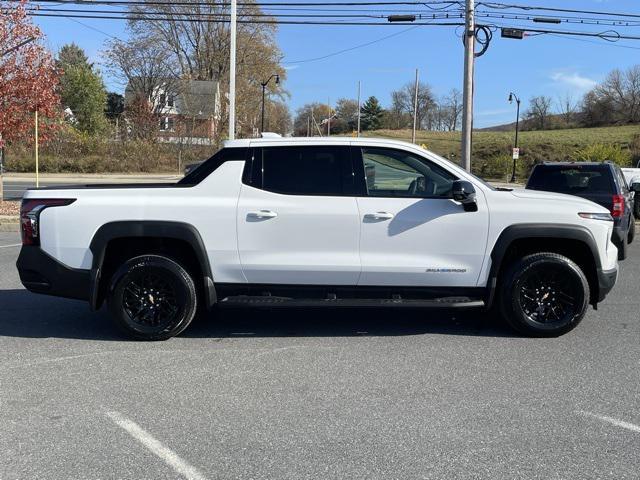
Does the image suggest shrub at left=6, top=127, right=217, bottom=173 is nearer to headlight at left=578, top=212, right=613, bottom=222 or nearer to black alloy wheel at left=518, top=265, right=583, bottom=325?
black alloy wheel at left=518, top=265, right=583, bottom=325

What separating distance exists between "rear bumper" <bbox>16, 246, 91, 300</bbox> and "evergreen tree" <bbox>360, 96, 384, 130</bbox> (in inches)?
4559

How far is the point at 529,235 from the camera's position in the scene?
557 cm

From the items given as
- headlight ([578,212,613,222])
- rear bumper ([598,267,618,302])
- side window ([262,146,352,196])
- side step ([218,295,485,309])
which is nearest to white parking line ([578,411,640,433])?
side step ([218,295,485,309])

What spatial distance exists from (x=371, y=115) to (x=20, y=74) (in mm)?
107386

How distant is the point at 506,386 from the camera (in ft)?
15.0

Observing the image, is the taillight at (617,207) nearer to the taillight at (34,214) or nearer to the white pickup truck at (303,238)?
the white pickup truck at (303,238)

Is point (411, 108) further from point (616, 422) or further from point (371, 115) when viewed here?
point (616, 422)

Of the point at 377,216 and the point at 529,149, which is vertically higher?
the point at 529,149

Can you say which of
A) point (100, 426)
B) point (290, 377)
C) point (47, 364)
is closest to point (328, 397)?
point (290, 377)

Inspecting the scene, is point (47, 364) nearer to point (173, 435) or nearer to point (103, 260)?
point (103, 260)

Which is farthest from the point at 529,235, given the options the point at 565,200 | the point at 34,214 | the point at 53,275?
the point at 34,214

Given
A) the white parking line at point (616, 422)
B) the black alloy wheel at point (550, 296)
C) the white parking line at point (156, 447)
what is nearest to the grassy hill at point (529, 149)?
the black alloy wheel at point (550, 296)

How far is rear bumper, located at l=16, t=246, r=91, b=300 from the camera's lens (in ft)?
18.1

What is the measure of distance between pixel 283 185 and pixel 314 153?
1.45 feet
